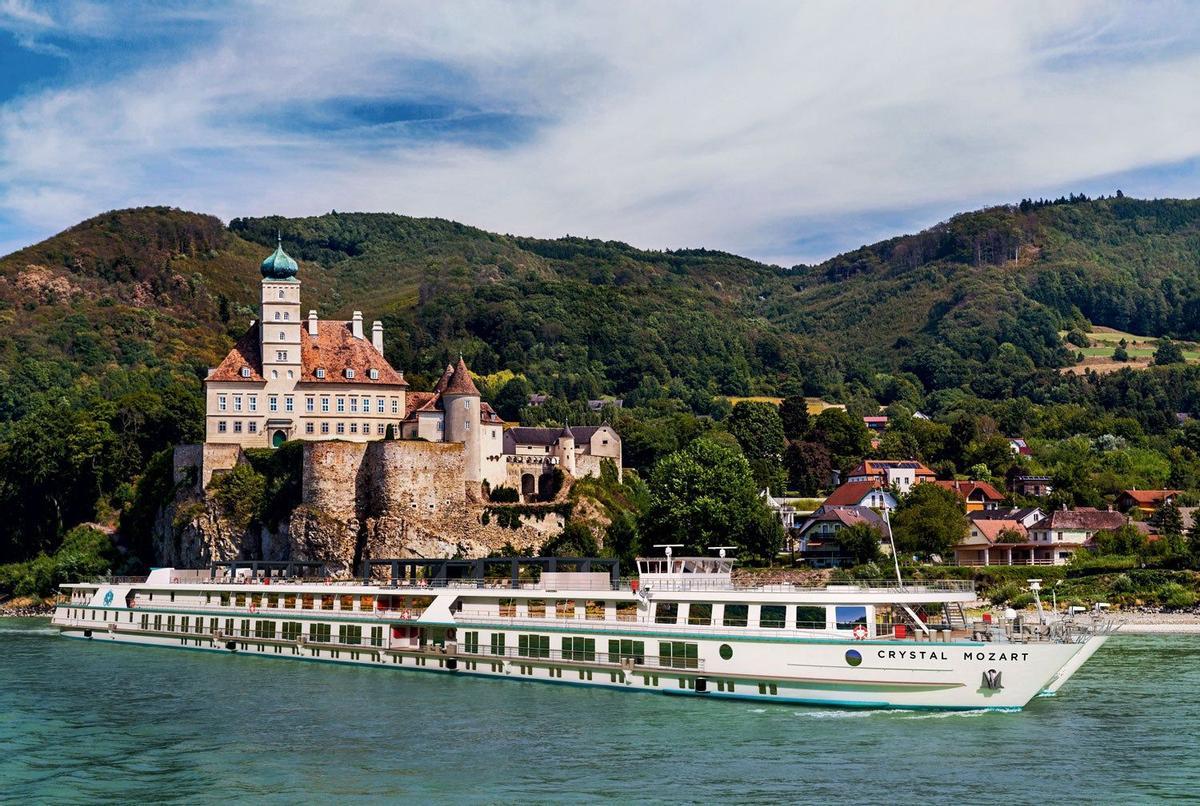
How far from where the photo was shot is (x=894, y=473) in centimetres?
11575

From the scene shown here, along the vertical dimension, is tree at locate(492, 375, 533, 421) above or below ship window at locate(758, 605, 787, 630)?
above

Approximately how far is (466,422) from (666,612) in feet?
128

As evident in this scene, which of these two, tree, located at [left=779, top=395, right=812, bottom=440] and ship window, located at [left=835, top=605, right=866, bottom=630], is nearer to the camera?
ship window, located at [left=835, top=605, right=866, bottom=630]

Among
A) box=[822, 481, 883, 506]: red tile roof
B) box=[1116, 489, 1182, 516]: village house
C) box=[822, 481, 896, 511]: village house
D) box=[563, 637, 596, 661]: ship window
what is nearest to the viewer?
box=[563, 637, 596, 661]: ship window

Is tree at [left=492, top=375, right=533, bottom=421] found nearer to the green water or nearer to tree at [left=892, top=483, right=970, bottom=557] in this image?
tree at [left=892, top=483, right=970, bottom=557]

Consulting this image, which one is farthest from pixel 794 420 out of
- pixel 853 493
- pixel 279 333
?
pixel 279 333

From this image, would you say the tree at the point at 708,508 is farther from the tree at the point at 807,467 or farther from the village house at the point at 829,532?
the tree at the point at 807,467

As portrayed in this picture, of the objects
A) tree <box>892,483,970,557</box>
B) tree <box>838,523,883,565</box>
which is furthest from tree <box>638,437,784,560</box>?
tree <box>892,483,970,557</box>

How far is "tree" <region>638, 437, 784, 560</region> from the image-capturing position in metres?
84.8

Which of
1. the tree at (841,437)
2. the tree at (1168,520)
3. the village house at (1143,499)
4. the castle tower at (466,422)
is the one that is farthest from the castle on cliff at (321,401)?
the village house at (1143,499)

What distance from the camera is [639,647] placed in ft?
160

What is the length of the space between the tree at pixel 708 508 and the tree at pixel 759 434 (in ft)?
94.9

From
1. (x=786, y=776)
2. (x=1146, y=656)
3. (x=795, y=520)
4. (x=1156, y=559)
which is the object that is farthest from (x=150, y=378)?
(x=786, y=776)

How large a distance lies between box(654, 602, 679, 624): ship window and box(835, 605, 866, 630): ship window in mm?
6884
